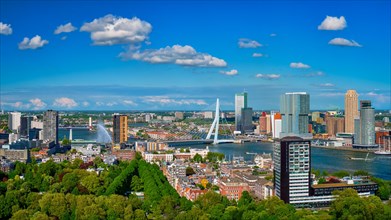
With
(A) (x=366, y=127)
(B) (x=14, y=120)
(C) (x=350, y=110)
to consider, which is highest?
(C) (x=350, y=110)

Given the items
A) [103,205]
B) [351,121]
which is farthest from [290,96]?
[103,205]

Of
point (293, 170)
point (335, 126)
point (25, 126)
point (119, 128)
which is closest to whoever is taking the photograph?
point (293, 170)

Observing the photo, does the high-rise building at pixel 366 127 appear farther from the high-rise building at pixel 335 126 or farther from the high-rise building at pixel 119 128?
the high-rise building at pixel 119 128

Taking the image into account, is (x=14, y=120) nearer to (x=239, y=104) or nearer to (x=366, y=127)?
(x=239, y=104)

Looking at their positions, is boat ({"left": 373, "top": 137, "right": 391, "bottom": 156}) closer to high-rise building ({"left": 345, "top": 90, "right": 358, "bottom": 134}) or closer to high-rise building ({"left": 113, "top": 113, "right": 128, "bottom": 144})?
high-rise building ({"left": 345, "top": 90, "right": 358, "bottom": 134})

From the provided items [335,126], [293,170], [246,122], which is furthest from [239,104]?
[293,170]

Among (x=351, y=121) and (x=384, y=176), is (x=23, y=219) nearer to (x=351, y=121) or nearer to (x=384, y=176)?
(x=384, y=176)

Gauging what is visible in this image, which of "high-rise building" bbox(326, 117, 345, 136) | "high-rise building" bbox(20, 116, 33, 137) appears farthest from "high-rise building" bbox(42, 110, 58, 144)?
"high-rise building" bbox(326, 117, 345, 136)
